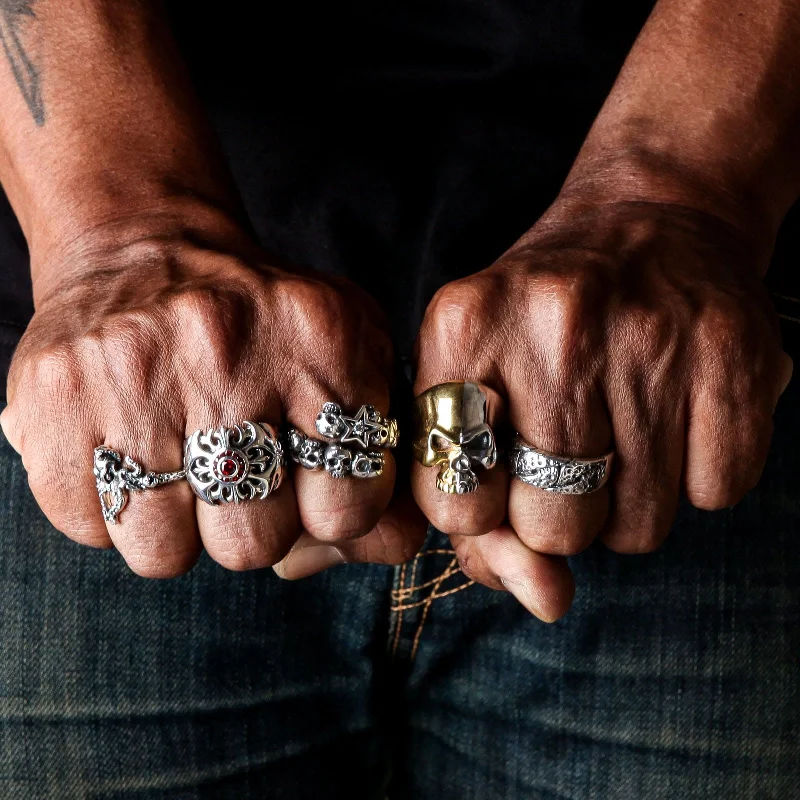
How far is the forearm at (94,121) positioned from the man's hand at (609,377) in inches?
12.6

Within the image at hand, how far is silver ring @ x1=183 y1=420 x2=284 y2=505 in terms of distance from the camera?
683 mm

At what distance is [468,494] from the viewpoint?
0.73 metres

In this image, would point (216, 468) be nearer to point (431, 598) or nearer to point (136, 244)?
point (136, 244)

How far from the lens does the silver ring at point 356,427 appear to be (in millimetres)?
708

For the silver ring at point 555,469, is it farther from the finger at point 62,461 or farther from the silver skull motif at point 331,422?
the finger at point 62,461

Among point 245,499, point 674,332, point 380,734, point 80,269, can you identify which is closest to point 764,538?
point 674,332

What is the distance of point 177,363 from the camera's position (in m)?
0.70

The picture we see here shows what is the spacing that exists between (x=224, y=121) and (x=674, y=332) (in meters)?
0.68

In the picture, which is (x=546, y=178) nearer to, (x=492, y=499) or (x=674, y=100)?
(x=674, y=100)

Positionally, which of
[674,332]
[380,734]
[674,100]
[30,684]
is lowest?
[380,734]

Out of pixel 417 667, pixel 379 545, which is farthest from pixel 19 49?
pixel 417 667

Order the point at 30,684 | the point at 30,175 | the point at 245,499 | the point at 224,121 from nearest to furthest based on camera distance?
the point at 245,499 → the point at 30,175 → the point at 30,684 → the point at 224,121

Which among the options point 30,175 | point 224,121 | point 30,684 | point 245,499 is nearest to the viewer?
point 245,499

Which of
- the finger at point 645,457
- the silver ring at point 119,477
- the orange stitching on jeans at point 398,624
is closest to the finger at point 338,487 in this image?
the silver ring at point 119,477
